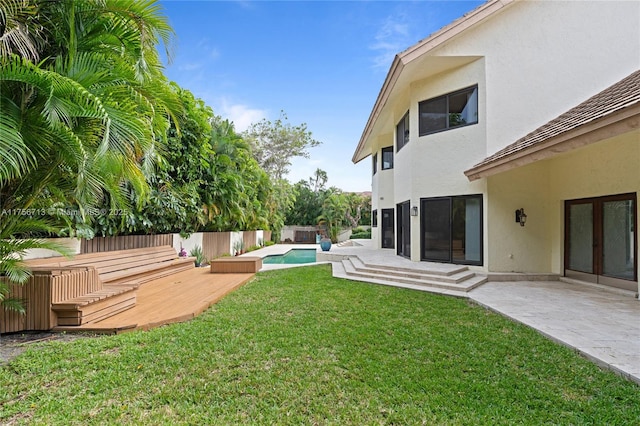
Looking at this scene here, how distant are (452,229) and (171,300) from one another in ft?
29.1

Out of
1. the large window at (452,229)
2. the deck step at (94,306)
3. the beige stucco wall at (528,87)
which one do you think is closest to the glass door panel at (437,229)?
the large window at (452,229)

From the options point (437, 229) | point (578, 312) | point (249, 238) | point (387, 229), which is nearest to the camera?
point (578, 312)

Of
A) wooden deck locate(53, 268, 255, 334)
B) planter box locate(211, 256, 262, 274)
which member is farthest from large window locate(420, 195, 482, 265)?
wooden deck locate(53, 268, 255, 334)

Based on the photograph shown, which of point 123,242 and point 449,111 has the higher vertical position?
point 449,111

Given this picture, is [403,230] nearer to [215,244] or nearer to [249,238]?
[215,244]

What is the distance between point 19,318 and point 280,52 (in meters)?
17.3

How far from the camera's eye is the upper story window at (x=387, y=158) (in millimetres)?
17594

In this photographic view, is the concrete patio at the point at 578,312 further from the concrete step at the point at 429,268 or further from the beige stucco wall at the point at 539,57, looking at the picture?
the beige stucco wall at the point at 539,57

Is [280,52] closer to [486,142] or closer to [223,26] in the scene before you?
[223,26]

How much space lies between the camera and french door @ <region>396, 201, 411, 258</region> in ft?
40.5

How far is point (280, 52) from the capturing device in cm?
1784

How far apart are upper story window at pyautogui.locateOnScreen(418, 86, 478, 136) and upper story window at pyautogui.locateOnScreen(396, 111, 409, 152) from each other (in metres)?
1.42

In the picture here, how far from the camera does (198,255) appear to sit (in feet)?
44.6

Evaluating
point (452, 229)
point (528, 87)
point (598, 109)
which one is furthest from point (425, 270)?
point (528, 87)
